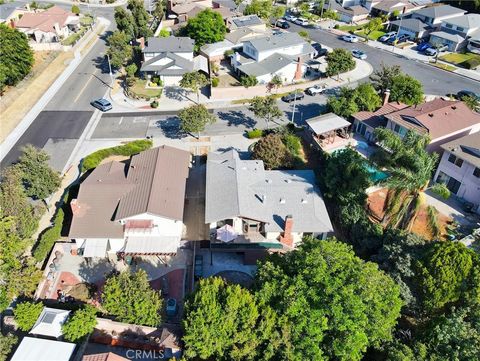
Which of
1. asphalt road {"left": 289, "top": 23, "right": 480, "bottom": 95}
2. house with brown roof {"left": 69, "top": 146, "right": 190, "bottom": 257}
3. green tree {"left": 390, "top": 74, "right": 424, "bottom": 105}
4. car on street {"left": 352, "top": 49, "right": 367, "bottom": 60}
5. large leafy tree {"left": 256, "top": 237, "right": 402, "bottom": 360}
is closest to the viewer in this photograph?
large leafy tree {"left": 256, "top": 237, "right": 402, "bottom": 360}

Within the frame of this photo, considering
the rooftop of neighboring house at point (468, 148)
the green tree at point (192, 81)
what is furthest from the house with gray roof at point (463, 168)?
the green tree at point (192, 81)

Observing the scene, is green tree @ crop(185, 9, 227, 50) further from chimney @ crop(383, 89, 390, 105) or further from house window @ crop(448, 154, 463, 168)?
house window @ crop(448, 154, 463, 168)

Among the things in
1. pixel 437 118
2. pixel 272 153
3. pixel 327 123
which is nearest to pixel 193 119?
pixel 272 153

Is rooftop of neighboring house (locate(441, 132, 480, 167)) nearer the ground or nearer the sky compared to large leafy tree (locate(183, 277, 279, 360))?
nearer the sky

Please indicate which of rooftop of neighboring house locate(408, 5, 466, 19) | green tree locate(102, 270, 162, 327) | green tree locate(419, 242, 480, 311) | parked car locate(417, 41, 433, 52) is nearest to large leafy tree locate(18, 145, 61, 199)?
green tree locate(102, 270, 162, 327)

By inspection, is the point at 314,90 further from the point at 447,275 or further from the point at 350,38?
the point at 447,275

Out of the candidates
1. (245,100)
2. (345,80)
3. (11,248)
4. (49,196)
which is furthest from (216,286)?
(345,80)
